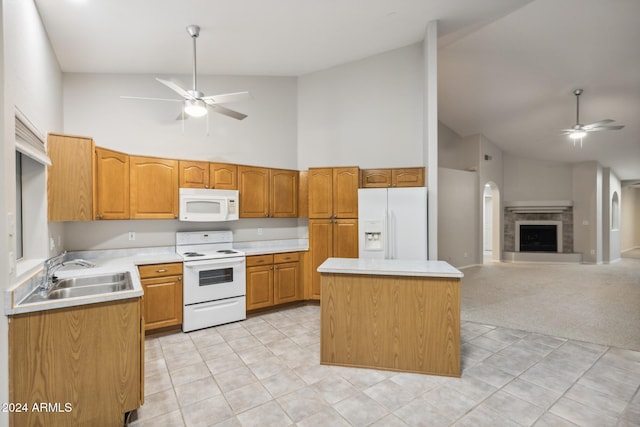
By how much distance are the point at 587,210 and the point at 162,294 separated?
10.3m

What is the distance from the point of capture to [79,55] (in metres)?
3.26

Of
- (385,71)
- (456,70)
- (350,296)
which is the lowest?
(350,296)

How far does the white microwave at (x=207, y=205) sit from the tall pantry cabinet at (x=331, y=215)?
1.08 m

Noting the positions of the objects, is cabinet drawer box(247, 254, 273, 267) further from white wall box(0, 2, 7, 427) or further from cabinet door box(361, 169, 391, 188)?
white wall box(0, 2, 7, 427)

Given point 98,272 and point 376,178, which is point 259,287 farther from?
point 376,178

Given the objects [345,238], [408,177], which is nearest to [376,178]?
[408,177]

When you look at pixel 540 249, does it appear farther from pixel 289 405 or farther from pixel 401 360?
pixel 289 405

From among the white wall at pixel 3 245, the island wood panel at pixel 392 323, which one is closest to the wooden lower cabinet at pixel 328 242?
the island wood panel at pixel 392 323

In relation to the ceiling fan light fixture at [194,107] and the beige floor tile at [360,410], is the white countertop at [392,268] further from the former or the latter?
the ceiling fan light fixture at [194,107]

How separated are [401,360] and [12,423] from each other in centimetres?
251

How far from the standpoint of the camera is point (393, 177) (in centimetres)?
421

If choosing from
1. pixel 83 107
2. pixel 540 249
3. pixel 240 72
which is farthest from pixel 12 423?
pixel 540 249

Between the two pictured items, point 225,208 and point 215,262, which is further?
point 225,208

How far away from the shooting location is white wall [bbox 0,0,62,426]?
5.27 ft
